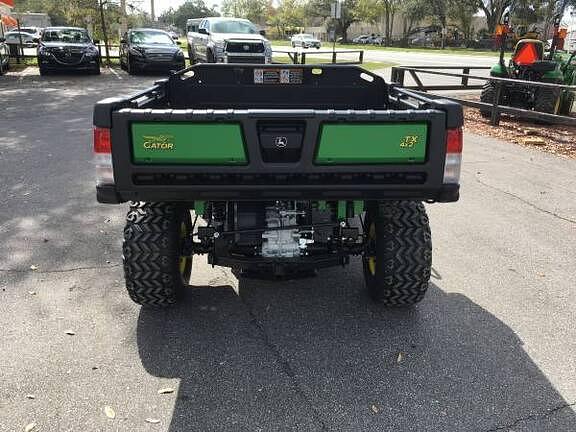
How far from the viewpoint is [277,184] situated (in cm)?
302

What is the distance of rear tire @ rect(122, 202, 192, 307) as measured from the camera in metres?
3.44

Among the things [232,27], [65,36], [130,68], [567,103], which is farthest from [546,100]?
[65,36]

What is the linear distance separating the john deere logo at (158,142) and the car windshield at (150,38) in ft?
60.6

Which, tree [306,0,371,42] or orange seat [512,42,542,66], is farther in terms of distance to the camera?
tree [306,0,371,42]

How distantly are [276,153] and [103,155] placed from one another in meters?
0.95

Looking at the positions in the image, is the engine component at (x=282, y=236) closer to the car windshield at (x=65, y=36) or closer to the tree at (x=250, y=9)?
the car windshield at (x=65, y=36)

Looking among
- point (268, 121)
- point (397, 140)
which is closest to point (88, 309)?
point (268, 121)

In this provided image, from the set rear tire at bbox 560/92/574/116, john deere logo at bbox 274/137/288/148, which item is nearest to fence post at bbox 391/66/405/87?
rear tire at bbox 560/92/574/116

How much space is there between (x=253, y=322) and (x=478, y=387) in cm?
148

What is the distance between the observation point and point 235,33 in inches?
778

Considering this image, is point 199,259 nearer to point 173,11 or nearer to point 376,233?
point 376,233

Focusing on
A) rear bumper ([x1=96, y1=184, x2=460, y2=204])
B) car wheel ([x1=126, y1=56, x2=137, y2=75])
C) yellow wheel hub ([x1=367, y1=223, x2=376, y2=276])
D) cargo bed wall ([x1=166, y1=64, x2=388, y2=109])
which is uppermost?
cargo bed wall ([x1=166, y1=64, x2=388, y2=109])

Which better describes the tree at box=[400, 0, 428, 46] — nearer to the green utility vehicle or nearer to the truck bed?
the green utility vehicle

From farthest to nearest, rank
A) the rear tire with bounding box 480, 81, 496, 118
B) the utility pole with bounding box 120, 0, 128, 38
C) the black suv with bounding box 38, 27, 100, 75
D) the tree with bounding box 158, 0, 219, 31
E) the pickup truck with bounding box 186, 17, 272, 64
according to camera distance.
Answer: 1. the tree with bounding box 158, 0, 219, 31
2. the utility pole with bounding box 120, 0, 128, 38
3. the pickup truck with bounding box 186, 17, 272, 64
4. the black suv with bounding box 38, 27, 100, 75
5. the rear tire with bounding box 480, 81, 496, 118
